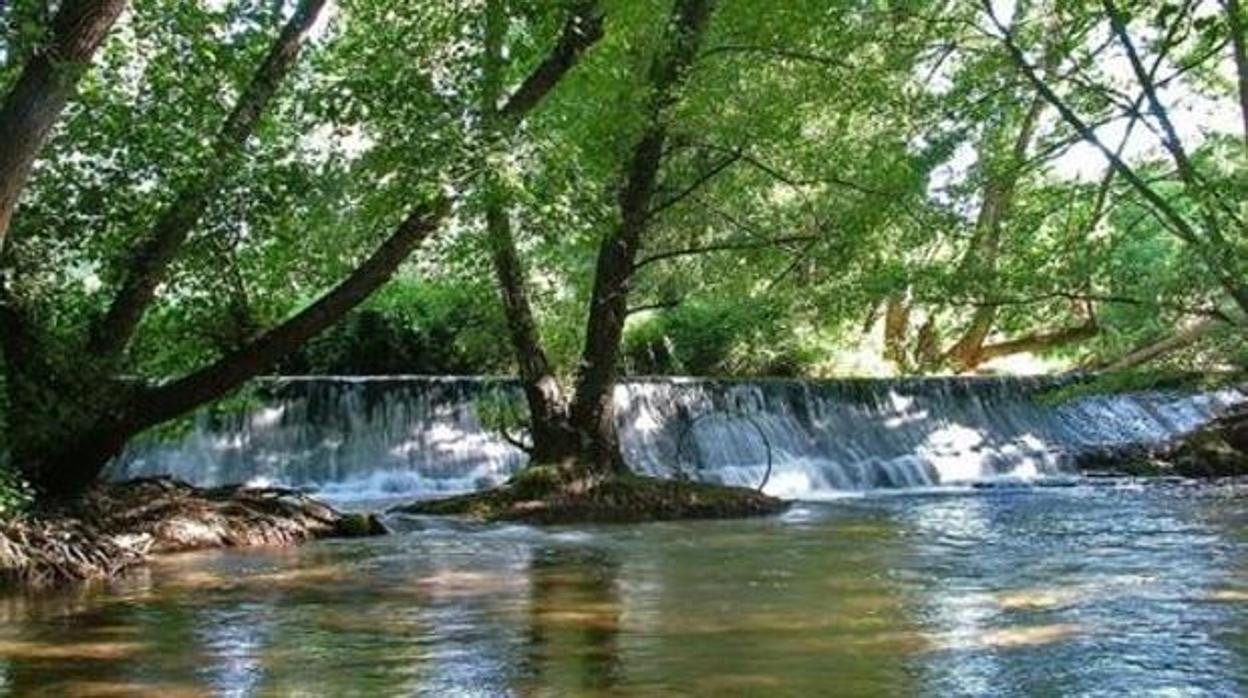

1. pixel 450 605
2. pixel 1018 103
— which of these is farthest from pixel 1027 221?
pixel 450 605

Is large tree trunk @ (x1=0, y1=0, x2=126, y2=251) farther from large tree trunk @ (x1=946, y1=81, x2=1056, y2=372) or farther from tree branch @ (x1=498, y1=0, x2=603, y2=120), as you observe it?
large tree trunk @ (x1=946, y1=81, x2=1056, y2=372)

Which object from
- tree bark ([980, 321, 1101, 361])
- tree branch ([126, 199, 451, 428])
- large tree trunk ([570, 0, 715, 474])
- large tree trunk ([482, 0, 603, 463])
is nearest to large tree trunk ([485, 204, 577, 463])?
→ large tree trunk ([482, 0, 603, 463])

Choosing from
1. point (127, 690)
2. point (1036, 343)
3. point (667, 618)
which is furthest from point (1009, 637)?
point (1036, 343)

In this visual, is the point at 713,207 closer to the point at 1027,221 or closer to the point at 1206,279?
the point at 1027,221

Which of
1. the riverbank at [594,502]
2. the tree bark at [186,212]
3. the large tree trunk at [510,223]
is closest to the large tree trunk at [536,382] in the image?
the large tree trunk at [510,223]

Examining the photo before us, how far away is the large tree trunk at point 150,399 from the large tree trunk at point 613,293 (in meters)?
3.82

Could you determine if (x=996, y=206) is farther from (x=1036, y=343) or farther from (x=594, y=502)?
(x=1036, y=343)

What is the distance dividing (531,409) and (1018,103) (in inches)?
219

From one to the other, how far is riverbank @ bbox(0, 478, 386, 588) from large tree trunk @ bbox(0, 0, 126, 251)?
302 centimetres

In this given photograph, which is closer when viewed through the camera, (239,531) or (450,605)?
(450,605)

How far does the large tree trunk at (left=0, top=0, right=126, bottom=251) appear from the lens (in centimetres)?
634

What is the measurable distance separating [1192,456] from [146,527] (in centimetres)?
1295

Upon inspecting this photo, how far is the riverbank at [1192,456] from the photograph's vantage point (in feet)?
57.9

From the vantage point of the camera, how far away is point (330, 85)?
972 centimetres
